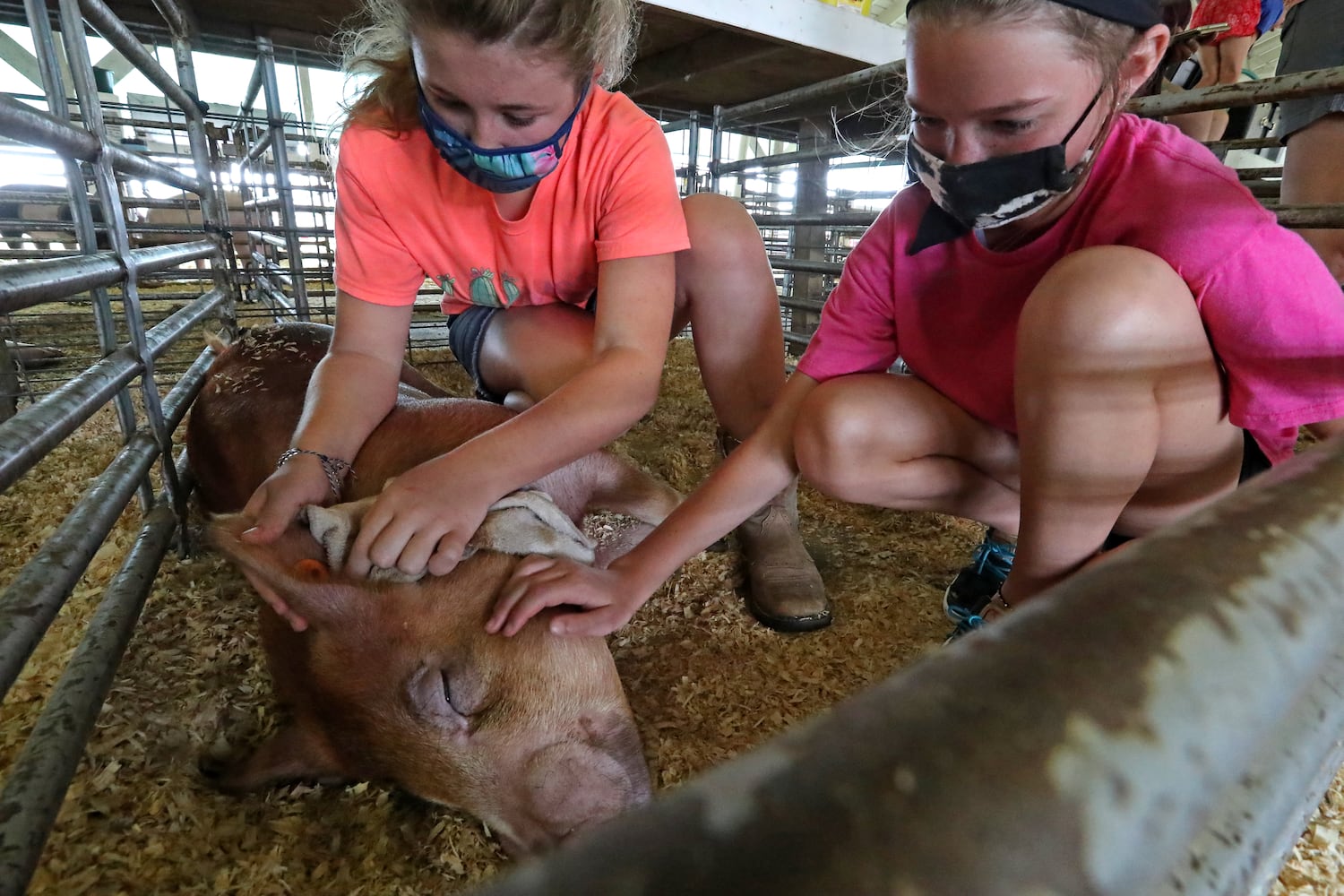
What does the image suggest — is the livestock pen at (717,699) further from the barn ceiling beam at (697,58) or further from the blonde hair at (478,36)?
the barn ceiling beam at (697,58)

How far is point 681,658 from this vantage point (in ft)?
5.10

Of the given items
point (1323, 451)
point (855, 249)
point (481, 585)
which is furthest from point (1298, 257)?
point (481, 585)

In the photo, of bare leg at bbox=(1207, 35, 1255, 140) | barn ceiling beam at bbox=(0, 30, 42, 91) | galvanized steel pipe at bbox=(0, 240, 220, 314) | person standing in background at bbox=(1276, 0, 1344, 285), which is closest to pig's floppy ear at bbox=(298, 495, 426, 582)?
galvanized steel pipe at bbox=(0, 240, 220, 314)

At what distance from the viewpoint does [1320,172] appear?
2.15 metres

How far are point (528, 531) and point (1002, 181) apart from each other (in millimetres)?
922

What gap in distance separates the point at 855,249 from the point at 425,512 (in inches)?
38.7

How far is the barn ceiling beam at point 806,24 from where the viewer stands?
3.31 meters

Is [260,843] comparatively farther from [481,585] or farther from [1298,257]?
[1298,257]

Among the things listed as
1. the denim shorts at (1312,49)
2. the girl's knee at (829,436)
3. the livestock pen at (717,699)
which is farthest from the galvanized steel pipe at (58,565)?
the denim shorts at (1312,49)

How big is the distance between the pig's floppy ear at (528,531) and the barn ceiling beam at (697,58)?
10.3 feet

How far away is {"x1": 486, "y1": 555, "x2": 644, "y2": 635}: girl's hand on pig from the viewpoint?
3.72 ft

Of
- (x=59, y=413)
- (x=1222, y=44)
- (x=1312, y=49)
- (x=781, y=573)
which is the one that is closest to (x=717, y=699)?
(x=781, y=573)

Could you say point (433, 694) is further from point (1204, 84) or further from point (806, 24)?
point (1204, 84)

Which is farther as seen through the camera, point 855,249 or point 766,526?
point 766,526
